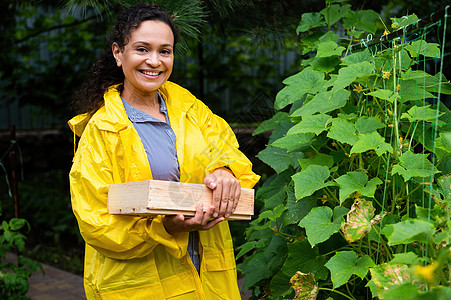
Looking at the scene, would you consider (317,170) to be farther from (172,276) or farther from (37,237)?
(37,237)

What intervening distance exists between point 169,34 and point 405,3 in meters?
2.73

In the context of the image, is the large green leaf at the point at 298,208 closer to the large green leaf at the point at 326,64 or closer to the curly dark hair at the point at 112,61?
the large green leaf at the point at 326,64

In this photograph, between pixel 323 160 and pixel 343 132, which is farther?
pixel 323 160

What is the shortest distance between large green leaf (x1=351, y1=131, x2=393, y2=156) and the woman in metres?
0.44

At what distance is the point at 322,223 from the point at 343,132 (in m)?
0.31

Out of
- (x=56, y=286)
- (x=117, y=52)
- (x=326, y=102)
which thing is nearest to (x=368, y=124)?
(x=326, y=102)

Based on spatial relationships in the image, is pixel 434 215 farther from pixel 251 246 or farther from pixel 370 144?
pixel 251 246

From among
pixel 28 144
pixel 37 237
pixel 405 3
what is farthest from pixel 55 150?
pixel 405 3

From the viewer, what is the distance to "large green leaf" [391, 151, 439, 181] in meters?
1.46

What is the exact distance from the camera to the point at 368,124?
1.66 meters

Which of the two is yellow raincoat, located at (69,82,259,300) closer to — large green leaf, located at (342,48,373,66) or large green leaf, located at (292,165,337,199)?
large green leaf, located at (292,165,337,199)

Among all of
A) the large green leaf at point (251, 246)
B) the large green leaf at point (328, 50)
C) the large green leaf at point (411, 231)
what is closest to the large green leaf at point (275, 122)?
the large green leaf at point (328, 50)

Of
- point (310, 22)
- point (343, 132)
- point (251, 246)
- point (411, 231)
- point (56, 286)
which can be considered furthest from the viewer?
point (56, 286)

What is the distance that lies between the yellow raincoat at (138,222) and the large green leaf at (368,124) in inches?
18.6
